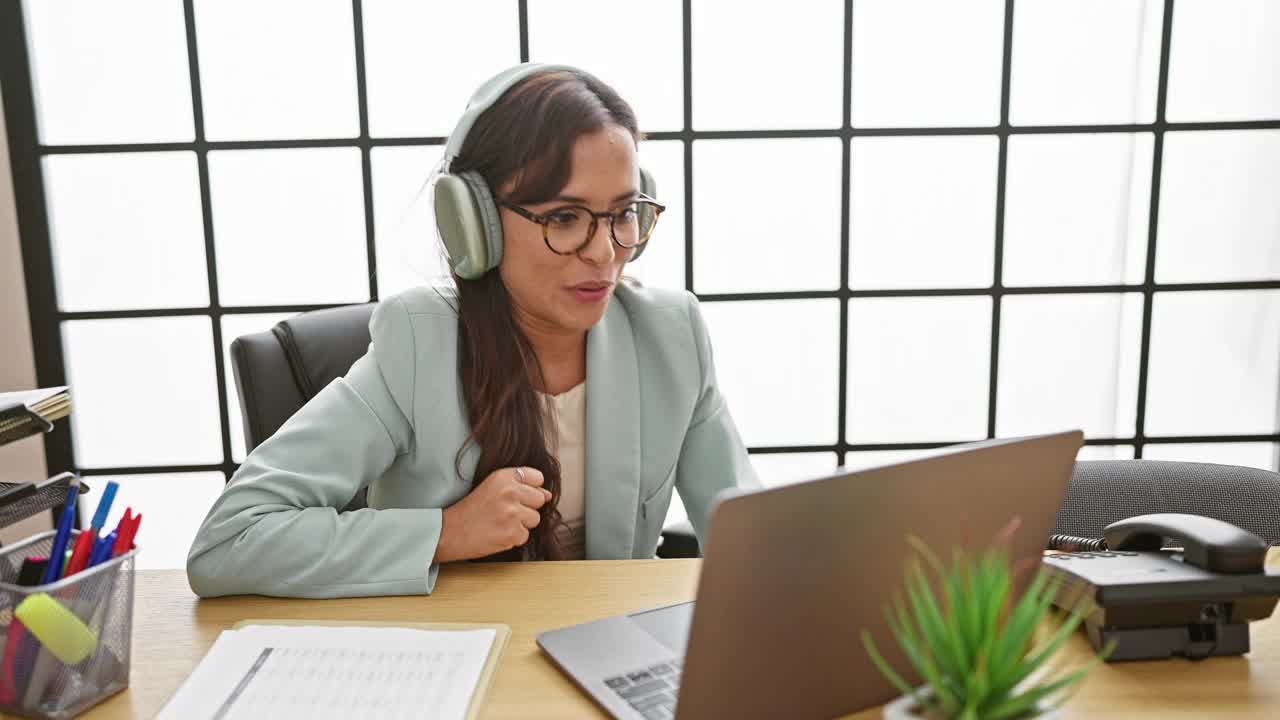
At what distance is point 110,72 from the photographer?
6.89 ft

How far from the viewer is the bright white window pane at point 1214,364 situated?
2416 millimetres

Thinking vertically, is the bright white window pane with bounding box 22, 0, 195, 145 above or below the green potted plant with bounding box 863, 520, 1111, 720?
above

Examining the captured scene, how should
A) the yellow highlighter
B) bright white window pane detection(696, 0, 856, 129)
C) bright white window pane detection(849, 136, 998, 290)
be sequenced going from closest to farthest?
the yellow highlighter → bright white window pane detection(696, 0, 856, 129) → bright white window pane detection(849, 136, 998, 290)

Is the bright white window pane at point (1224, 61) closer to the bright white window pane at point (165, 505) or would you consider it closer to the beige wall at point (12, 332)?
the bright white window pane at point (165, 505)

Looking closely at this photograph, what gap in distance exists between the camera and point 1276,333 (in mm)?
2432

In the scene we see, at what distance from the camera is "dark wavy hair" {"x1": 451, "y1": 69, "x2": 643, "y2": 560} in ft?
3.90

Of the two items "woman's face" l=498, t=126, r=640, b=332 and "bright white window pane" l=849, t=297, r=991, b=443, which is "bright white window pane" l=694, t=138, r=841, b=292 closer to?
"bright white window pane" l=849, t=297, r=991, b=443

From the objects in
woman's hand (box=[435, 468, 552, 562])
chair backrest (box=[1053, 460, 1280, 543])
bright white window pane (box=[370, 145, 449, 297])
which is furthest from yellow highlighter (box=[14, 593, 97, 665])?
bright white window pane (box=[370, 145, 449, 297])

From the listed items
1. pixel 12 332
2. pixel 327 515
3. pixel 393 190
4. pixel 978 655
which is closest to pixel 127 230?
pixel 12 332

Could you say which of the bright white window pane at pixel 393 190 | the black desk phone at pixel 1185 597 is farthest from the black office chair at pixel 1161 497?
the bright white window pane at pixel 393 190

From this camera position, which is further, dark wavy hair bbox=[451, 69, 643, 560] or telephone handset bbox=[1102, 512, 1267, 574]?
dark wavy hair bbox=[451, 69, 643, 560]

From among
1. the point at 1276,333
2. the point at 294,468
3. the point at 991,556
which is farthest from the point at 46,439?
the point at 1276,333

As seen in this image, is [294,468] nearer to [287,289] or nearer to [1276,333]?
[287,289]

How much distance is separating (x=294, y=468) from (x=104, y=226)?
4.82 feet
